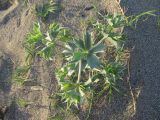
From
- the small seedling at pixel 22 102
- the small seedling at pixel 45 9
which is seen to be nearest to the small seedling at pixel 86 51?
the small seedling at pixel 22 102

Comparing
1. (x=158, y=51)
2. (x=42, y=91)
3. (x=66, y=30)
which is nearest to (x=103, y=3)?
(x=66, y=30)

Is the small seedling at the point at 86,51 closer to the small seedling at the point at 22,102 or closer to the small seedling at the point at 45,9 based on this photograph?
A: the small seedling at the point at 22,102

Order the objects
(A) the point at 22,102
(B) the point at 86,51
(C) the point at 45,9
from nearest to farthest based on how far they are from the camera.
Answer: (B) the point at 86,51
(A) the point at 22,102
(C) the point at 45,9

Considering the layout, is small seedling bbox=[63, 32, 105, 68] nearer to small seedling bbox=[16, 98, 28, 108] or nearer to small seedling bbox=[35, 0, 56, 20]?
small seedling bbox=[16, 98, 28, 108]

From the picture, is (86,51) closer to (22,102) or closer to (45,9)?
(22,102)

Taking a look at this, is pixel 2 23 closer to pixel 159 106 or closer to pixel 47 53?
pixel 47 53

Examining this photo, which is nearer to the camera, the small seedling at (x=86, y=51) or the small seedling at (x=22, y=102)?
the small seedling at (x=86, y=51)

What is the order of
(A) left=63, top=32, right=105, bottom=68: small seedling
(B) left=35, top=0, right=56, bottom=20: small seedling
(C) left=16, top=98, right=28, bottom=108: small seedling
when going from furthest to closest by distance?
(B) left=35, top=0, right=56, bottom=20: small seedling
(C) left=16, top=98, right=28, bottom=108: small seedling
(A) left=63, top=32, right=105, bottom=68: small seedling

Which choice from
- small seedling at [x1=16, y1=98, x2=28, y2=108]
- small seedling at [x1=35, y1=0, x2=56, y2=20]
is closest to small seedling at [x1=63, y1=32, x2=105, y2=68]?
small seedling at [x1=16, y1=98, x2=28, y2=108]

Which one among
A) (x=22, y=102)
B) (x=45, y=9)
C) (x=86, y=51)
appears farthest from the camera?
(x=45, y=9)

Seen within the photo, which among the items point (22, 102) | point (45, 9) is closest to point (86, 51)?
point (22, 102)

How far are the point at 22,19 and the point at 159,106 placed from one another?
1.23 meters

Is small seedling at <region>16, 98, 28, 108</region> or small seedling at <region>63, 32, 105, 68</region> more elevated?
small seedling at <region>63, 32, 105, 68</region>

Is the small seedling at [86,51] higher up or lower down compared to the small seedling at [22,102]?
higher up
